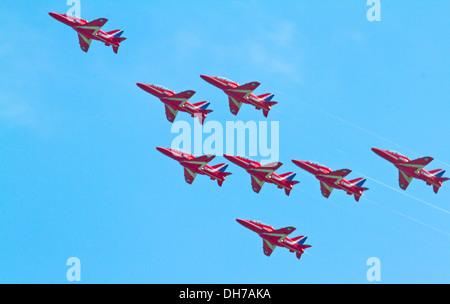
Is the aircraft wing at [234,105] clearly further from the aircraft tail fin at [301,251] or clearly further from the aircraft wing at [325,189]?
the aircraft tail fin at [301,251]

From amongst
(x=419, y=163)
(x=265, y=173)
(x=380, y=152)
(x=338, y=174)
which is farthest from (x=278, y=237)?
(x=419, y=163)

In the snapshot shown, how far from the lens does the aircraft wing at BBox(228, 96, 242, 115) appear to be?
123 meters

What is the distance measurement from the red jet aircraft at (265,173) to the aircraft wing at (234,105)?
7.00 meters

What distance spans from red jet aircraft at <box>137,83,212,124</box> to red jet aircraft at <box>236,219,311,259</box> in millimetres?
13226

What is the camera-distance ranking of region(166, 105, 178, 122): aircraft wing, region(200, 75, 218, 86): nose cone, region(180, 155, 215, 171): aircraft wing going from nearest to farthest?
region(180, 155, 215, 171): aircraft wing < region(200, 75, 218, 86): nose cone < region(166, 105, 178, 122): aircraft wing

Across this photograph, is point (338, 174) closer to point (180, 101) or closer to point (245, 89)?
point (245, 89)

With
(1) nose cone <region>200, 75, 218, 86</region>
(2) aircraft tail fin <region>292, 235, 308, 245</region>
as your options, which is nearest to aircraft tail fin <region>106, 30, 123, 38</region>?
(1) nose cone <region>200, 75, 218, 86</region>

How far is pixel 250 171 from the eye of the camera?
120 meters

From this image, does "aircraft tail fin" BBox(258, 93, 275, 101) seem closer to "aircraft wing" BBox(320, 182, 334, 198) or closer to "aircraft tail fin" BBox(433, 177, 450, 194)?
"aircraft wing" BBox(320, 182, 334, 198)

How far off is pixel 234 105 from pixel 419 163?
74.3 ft
